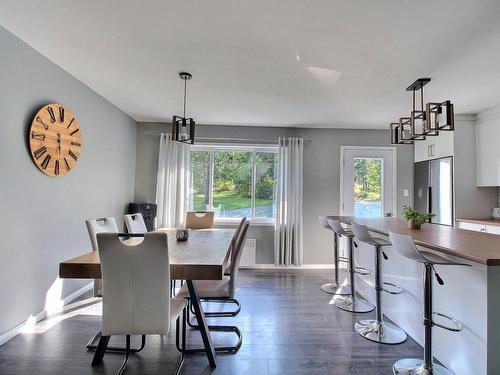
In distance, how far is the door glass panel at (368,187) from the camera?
4777 millimetres

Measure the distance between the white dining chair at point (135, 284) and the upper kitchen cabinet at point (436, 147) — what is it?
13.5 feet

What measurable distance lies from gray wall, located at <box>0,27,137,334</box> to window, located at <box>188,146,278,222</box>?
5.19 ft

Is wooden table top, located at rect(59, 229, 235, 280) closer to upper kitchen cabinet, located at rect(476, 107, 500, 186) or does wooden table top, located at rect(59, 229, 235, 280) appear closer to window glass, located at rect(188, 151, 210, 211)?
window glass, located at rect(188, 151, 210, 211)

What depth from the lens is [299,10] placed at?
1.80 meters

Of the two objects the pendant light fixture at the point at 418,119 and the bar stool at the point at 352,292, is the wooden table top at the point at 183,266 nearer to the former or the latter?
the bar stool at the point at 352,292

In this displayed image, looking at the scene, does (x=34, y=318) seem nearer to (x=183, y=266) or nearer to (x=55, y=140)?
(x=55, y=140)

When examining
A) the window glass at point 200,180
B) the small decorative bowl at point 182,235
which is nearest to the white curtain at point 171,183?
the window glass at point 200,180

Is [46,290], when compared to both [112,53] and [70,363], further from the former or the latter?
[112,53]

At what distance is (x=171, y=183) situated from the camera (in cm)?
455

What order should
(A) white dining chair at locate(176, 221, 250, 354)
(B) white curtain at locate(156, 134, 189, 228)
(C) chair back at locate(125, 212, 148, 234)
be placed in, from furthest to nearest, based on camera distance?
1. (B) white curtain at locate(156, 134, 189, 228)
2. (C) chair back at locate(125, 212, 148, 234)
3. (A) white dining chair at locate(176, 221, 250, 354)

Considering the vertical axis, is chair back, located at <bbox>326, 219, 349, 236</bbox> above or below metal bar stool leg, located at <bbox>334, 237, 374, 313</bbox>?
above

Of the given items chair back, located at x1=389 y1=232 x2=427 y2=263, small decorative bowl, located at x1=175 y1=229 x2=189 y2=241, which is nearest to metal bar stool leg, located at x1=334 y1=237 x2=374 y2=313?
chair back, located at x1=389 y1=232 x2=427 y2=263

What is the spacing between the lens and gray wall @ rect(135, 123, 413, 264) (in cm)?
468

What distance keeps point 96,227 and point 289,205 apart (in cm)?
295
